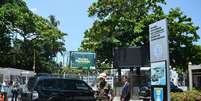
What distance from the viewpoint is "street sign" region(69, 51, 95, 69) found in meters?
48.5

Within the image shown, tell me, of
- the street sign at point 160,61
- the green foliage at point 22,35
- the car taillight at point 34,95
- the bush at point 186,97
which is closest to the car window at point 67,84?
the car taillight at point 34,95

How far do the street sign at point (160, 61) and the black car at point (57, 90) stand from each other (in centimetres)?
609

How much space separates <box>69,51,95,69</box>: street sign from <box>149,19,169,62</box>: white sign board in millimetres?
33948


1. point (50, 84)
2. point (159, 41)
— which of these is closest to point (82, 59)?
point (50, 84)

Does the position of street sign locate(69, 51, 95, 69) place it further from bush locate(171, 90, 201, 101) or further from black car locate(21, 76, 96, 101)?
bush locate(171, 90, 201, 101)

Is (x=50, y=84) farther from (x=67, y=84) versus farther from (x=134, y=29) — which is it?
(x=134, y=29)

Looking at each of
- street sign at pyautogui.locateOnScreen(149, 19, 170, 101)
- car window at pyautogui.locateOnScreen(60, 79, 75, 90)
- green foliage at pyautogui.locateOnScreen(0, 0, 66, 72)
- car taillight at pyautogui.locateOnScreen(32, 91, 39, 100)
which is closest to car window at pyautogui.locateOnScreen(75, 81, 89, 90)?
car window at pyautogui.locateOnScreen(60, 79, 75, 90)

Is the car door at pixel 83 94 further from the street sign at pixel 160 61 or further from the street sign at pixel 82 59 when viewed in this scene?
the street sign at pixel 82 59

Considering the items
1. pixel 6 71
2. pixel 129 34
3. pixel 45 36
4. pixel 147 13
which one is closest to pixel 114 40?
pixel 129 34

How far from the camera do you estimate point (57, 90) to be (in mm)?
18953

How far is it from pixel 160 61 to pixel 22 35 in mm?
43639

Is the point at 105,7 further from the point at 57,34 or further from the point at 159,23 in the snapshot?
the point at 159,23

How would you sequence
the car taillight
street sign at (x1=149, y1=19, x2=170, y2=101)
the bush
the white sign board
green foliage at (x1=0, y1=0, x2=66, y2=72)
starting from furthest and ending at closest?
green foliage at (x1=0, y1=0, x2=66, y2=72) → the car taillight → the bush → the white sign board → street sign at (x1=149, y1=19, x2=170, y2=101)

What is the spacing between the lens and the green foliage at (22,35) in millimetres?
52062
